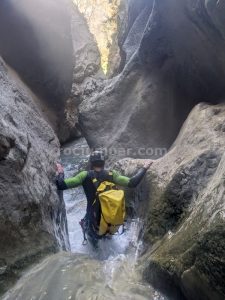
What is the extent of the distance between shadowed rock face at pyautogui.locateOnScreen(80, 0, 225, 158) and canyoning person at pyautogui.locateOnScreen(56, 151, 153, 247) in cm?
290

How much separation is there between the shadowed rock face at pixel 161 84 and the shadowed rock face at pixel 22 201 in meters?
4.13

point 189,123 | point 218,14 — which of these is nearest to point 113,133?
point 189,123

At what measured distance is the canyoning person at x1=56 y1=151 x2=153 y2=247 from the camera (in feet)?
22.2

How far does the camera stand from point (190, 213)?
5336mm

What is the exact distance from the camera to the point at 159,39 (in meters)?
10.8

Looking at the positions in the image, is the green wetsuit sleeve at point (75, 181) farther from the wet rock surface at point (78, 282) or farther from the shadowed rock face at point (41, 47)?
the shadowed rock face at point (41, 47)

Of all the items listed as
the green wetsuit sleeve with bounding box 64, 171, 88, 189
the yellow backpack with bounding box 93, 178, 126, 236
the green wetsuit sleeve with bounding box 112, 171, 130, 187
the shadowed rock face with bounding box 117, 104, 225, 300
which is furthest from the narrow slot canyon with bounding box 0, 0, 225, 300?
the yellow backpack with bounding box 93, 178, 126, 236

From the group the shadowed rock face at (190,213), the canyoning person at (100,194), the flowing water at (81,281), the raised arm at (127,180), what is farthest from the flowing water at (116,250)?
the raised arm at (127,180)

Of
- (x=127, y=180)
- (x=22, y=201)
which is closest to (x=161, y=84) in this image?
(x=127, y=180)

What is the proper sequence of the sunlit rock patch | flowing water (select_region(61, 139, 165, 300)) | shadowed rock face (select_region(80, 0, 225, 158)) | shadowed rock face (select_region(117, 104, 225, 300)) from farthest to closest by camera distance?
the sunlit rock patch, shadowed rock face (select_region(80, 0, 225, 158)), flowing water (select_region(61, 139, 165, 300)), shadowed rock face (select_region(117, 104, 225, 300))

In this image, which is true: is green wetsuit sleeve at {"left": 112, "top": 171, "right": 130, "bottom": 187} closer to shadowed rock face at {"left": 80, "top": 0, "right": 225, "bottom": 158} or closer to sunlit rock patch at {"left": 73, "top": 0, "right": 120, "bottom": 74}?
shadowed rock face at {"left": 80, "top": 0, "right": 225, "bottom": 158}

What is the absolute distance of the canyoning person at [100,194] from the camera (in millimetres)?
6766

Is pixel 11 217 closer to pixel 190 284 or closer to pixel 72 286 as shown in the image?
pixel 72 286

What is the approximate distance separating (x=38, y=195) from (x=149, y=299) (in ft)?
7.51
